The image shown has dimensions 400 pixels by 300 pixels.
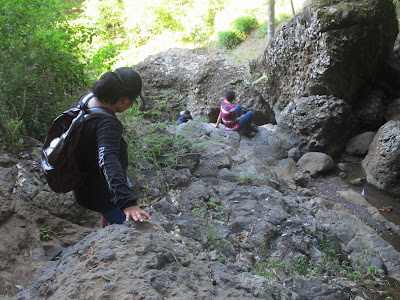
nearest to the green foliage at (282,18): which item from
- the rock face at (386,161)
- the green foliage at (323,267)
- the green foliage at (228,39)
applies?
the green foliage at (228,39)

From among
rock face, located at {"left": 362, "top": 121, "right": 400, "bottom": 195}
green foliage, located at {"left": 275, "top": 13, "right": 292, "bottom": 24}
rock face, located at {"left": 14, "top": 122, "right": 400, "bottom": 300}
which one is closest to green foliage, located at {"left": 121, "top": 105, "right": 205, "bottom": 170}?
rock face, located at {"left": 14, "top": 122, "right": 400, "bottom": 300}

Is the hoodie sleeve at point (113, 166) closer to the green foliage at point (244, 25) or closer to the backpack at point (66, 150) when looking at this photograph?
the backpack at point (66, 150)

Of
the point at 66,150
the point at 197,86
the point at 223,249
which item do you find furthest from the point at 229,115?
the point at 66,150

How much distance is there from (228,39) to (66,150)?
43.6ft

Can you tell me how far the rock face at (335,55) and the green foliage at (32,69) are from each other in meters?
5.73

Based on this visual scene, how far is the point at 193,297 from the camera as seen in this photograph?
175 centimetres

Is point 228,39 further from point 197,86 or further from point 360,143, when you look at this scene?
point 360,143

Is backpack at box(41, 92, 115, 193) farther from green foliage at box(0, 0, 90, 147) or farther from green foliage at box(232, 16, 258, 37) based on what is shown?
green foliage at box(232, 16, 258, 37)

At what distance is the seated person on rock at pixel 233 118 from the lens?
8.16m

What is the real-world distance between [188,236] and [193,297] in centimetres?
140

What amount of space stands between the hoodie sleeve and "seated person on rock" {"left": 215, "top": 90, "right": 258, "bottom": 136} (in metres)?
6.21

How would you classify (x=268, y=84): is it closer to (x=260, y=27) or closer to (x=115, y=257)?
(x=260, y=27)

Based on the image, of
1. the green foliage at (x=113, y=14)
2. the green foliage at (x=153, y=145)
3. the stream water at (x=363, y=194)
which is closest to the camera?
the green foliage at (x=153, y=145)

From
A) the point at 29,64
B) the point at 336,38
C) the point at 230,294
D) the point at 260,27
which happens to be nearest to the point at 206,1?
the point at 260,27
